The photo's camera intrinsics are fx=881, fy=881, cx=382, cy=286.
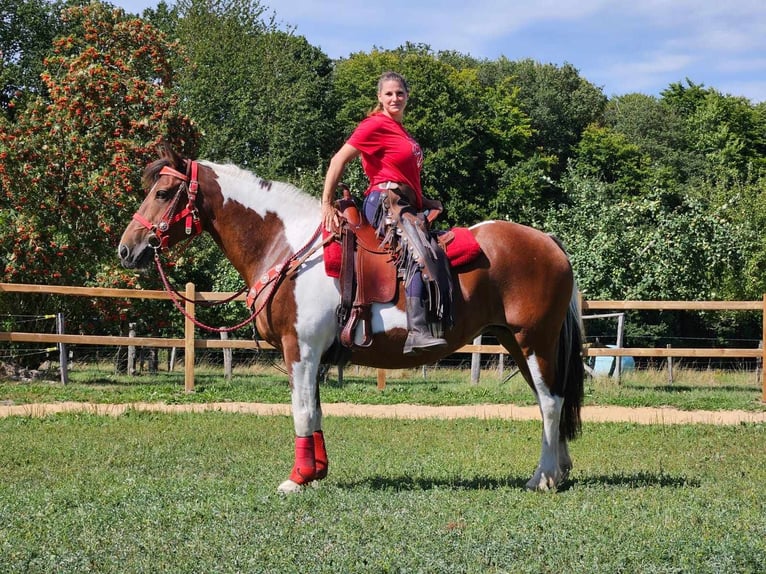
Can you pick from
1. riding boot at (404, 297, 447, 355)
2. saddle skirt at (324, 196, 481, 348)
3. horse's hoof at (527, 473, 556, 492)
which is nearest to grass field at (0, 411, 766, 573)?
horse's hoof at (527, 473, 556, 492)

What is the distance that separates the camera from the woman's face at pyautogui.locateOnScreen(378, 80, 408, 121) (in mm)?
6328

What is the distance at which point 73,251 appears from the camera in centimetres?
1781

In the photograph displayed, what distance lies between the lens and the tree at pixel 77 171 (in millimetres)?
17609

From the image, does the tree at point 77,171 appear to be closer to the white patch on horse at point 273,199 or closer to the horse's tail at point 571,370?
the white patch on horse at point 273,199

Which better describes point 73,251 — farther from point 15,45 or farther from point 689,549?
point 15,45

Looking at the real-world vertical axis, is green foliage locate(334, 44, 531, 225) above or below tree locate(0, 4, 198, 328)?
above

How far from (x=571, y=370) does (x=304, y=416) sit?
212 centimetres

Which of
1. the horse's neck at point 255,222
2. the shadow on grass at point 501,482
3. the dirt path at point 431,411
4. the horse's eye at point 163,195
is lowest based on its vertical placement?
the dirt path at point 431,411

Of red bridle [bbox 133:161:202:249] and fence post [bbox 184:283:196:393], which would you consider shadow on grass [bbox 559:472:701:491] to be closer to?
red bridle [bbox 133:161:202:249]

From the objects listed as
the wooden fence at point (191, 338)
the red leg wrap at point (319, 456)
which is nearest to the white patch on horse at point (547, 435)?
the red leg wrap at point (319, 456)

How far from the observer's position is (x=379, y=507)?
565cm

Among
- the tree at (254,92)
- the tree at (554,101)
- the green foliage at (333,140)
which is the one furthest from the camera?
the tree at (554,101)

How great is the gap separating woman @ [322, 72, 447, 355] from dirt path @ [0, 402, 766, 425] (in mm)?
5615

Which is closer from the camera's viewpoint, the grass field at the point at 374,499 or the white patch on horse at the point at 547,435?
the grass field at the point at 374,499
